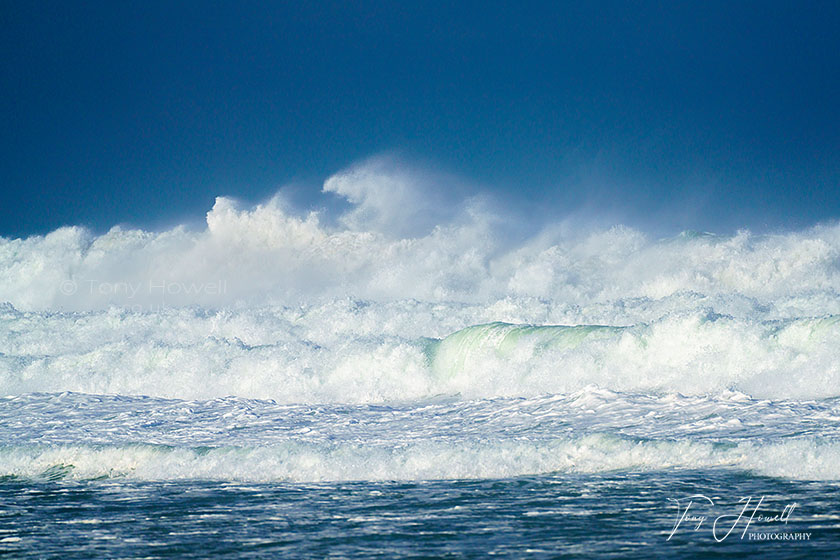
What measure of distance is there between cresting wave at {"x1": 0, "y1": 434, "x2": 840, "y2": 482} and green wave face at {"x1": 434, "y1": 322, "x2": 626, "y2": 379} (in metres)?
9.13

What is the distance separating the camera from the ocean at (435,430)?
26.2 ft

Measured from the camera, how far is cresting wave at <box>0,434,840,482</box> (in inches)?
408

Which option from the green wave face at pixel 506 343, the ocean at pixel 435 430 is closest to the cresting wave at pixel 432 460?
the ocean at pixel 435 430

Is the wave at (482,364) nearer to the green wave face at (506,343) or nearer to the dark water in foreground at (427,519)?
the green wave face at (506,343)

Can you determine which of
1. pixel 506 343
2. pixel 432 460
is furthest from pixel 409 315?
pixel 432 460

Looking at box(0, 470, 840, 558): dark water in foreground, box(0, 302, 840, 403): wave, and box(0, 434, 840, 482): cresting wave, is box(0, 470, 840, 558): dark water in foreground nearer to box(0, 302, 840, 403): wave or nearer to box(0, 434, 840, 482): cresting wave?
box(0, 434, 840, 482): cresting wave

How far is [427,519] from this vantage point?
335 inches

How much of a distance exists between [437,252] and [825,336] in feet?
90.8

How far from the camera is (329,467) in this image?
1123 cm

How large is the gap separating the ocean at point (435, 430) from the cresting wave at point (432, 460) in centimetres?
4

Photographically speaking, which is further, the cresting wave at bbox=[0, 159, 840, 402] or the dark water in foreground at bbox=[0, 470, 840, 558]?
the cresting wave at bbox=[0, 159, 840, 402]

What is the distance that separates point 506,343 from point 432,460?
11475 mm

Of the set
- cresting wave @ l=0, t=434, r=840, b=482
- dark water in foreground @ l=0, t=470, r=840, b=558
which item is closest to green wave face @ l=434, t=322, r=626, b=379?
cresting wave @ l=0, t=434, r=840, b=482

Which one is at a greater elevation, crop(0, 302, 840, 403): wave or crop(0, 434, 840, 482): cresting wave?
crop(0, 302, 840, 403): wave
